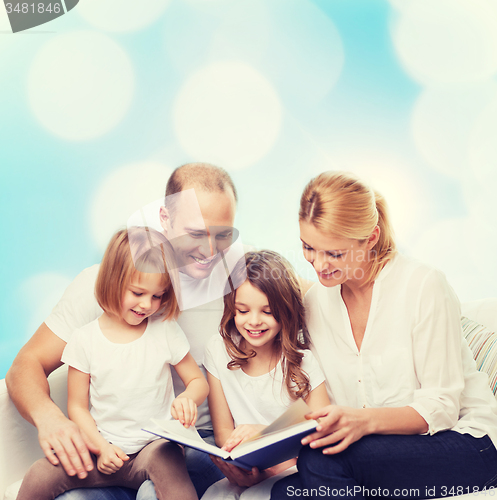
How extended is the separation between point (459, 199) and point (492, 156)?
1.03 feet

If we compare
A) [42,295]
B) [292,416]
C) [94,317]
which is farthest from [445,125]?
[42,295]

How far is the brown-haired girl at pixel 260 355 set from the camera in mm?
1226

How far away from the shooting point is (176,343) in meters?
1.25

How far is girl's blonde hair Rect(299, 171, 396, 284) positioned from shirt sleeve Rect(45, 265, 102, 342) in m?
0.67

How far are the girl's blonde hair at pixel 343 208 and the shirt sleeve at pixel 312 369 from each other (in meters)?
0.27

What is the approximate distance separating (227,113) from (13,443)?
125cm

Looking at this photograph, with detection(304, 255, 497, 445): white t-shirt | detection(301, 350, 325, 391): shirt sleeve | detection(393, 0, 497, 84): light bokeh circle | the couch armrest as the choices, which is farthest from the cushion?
the couch armrest

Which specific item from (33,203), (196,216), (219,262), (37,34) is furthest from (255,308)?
(37,34)

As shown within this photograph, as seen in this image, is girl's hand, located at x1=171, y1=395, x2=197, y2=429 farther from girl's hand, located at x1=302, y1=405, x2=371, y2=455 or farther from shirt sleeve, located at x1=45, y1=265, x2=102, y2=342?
shirt sleeve, located at x1=45, y1=265, x2=102, y2=342

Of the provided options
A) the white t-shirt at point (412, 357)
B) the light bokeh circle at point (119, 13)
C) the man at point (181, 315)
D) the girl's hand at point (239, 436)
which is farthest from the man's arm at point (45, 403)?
the light bokeh circle at point (119, 13)

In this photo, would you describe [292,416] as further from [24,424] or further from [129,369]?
[24,424]

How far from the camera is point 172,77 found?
163cm

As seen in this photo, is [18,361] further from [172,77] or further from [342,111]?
[342,111]

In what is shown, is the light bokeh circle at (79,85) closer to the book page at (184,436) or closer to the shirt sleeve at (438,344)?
the book page at (184,436)
